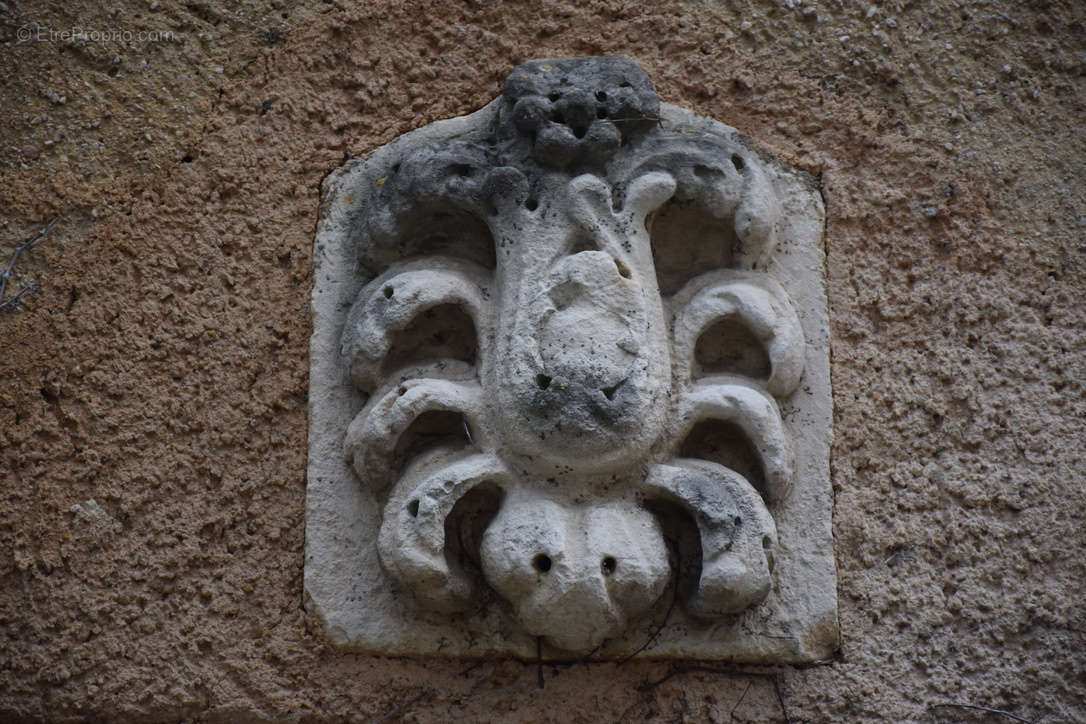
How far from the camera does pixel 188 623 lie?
2045 mm

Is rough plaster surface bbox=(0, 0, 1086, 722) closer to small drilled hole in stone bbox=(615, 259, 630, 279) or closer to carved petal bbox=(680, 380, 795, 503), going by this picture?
carved petal bbox=(680, 380, 795, 503)

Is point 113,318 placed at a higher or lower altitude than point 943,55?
lower

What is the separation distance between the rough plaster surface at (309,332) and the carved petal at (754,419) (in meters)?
0.14

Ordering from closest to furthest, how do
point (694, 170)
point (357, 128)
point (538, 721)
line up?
point (538, 721), point (694, 170), point (357, 128)

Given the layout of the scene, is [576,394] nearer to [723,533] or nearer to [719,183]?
[723,533]

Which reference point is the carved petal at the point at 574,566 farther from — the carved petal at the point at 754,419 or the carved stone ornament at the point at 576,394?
the carved petal at the point at 754,419

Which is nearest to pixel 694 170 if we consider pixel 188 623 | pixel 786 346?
pixel 786 346

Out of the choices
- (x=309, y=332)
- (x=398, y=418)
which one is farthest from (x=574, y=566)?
(x=309, y=332)

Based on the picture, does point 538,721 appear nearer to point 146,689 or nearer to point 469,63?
point 146,689

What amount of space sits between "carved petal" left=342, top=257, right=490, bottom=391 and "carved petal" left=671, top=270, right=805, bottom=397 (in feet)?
1.11

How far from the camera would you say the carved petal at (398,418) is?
79.0 inches

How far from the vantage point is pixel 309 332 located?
2.21 metres

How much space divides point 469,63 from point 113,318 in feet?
2.69

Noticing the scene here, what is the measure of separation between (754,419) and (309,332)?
808 mm
